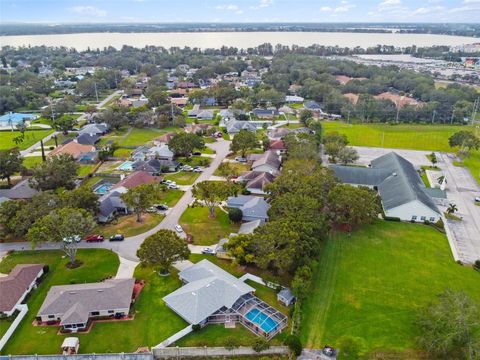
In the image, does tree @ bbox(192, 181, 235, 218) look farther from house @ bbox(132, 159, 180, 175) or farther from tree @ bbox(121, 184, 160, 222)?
house @ bbox(132, 159, 180, 175)

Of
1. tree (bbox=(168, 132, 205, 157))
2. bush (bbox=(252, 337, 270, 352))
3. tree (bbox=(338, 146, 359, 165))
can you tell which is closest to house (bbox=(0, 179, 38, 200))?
tree (bbox=(168, 132, 205, 157))

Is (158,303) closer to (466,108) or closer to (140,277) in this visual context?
(140,277)

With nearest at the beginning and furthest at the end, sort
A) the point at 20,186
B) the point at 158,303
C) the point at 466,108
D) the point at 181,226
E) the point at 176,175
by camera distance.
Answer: the point at 158,303, the point at 181,226, the point at 20,186, the point at 176,175, the point at 466,108

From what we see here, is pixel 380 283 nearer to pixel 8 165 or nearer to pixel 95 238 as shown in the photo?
pixel 95 238

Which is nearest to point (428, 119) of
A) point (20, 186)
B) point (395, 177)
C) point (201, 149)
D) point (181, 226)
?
point (395, 177)

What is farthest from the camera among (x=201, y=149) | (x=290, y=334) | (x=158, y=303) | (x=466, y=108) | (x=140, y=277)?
(x=466, y=108)

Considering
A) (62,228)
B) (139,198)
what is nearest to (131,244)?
(139,198)

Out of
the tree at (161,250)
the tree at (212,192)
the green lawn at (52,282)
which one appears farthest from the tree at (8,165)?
the tree at (161,250)

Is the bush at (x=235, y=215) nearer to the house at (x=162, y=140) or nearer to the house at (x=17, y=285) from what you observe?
the house at (x=17, y=285)
